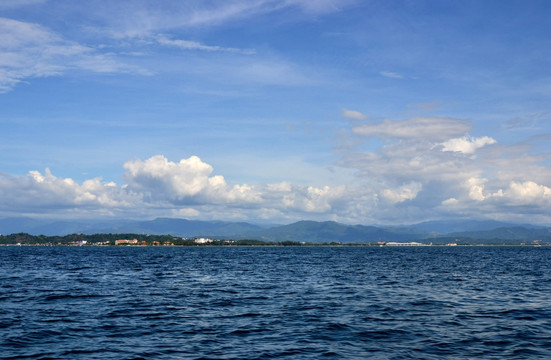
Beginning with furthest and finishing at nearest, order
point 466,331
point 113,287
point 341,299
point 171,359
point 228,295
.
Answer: point 113,287 < point 228,295 < point 341,299 < point 466,331 < point 171,359

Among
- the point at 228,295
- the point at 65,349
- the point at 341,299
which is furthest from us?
the point at 228,295

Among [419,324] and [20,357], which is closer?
[20,357]

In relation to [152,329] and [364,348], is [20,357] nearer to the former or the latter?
[152,329]

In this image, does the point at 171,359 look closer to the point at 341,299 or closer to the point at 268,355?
the point at 268,355

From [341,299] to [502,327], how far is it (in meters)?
18.5

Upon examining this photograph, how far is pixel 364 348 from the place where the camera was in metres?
30.0

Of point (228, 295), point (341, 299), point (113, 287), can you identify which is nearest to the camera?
point (341, 299)

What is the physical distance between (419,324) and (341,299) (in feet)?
49.0

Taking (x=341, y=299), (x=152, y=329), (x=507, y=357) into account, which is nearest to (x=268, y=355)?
(x=152, y=329)

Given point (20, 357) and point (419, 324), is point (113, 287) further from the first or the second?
point (419, 324)

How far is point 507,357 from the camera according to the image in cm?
2812

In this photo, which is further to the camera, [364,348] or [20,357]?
[364,348]

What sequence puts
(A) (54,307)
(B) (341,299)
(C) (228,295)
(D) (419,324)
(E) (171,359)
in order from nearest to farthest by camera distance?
(E) (171,359), (D) (419,324), (A) (54,307), (B) (341,299), (C) (228,295)

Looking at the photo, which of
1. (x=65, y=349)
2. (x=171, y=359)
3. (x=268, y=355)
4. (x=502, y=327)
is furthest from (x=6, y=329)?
(x=502, y=327)
